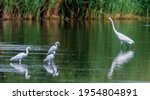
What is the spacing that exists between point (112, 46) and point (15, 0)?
62.6 feet

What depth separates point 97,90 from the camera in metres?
9.86

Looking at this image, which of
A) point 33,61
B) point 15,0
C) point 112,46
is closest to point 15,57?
point 33,61

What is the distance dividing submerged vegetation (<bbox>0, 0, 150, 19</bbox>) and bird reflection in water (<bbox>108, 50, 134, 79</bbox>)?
2063cm

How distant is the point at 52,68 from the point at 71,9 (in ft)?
85.5

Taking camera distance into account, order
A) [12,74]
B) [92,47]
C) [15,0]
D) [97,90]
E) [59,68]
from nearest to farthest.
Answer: [97,90] < [12,74] < [59,68] < [92,47] < [15,0]

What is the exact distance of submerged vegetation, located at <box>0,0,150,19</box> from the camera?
120 feet

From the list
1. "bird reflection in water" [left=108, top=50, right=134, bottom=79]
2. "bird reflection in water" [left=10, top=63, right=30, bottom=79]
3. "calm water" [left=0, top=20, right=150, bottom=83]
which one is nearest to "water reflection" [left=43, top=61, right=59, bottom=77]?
"calm water" [left=0, top=20, right=150, bottom=83]

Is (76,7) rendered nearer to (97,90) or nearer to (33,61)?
(33,61)

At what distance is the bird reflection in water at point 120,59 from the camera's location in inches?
509

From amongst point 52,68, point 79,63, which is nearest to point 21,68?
point 52,68

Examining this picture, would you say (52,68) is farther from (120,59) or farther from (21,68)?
(120,59)

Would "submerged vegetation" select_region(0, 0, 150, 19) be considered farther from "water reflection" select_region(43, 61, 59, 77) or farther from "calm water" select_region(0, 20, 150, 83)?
"water reflection" select_region(43, 61, 59, 77)

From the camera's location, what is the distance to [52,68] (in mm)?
13062

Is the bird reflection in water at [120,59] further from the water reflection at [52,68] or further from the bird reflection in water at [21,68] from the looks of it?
the bird reflection in water at [21,68]
